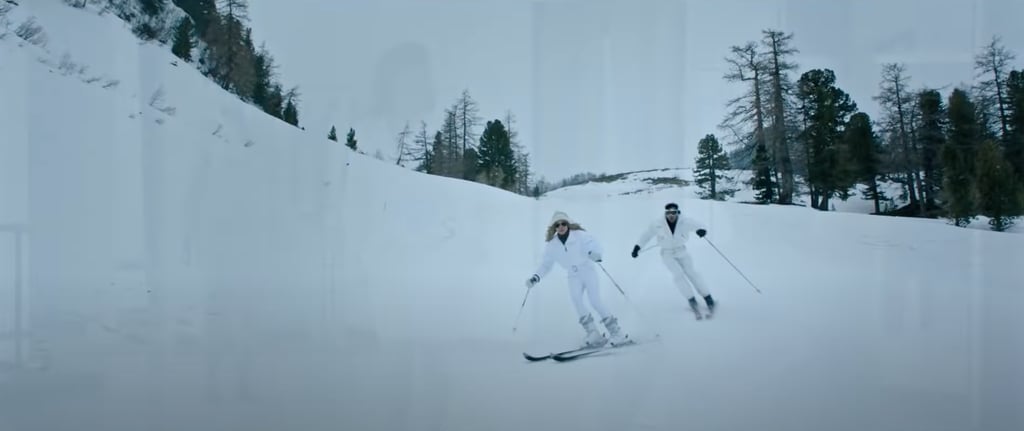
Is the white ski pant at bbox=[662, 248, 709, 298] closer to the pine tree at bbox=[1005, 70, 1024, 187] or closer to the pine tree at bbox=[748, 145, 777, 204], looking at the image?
the pine tree at bbox=[748, 145, 777, 204]

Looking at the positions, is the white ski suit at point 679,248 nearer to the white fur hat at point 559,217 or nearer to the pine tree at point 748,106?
the white fur hat at point 559,217

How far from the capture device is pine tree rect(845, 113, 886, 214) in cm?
271

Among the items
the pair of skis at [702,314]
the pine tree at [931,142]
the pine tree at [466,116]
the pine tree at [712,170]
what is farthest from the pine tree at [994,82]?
the pine tree at [466,116]

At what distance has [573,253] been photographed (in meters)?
2.54

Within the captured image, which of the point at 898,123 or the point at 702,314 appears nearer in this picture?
the point at 702,314

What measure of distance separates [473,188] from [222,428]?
1573mm

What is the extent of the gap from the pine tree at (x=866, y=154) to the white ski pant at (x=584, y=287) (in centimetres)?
149

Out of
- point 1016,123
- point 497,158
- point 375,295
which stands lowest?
point 375,295

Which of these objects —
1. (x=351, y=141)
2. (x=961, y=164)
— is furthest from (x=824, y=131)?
(x=351, y=141)

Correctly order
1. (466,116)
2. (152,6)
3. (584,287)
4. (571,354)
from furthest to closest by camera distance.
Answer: (152,6) → (466,116) → (584,287) → (571,354)

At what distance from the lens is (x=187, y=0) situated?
9.08ft

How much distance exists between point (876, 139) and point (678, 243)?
1.18m

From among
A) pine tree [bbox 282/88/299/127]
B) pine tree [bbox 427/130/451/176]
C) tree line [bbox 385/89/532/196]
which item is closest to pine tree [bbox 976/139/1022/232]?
tree line [bbox 385/89/532/196]

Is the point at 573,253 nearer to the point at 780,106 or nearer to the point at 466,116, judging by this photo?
the point at 466,116
